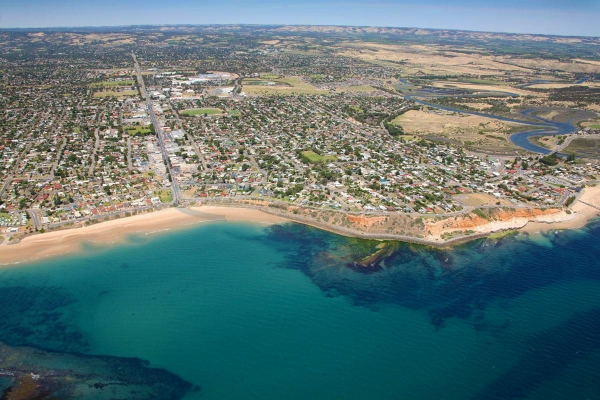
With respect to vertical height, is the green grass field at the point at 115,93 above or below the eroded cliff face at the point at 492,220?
above

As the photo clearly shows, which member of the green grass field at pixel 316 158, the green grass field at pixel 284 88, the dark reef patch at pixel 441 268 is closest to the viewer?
the dark reef patch at pixel 441 268

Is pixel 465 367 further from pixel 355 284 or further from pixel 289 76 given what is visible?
pixel 289 76

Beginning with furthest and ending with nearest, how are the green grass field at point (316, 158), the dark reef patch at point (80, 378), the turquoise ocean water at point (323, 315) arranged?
1. the green grass field at point (316, 158)
2. the turquoise ocean water at point (323, 315)
3. the dark reef patch at point (80, 378)

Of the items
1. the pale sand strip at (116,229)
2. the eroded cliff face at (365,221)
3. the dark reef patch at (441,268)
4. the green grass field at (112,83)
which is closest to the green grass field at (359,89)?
the green grass field at (112,83)

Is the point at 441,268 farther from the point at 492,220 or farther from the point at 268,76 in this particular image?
the point at 268,76

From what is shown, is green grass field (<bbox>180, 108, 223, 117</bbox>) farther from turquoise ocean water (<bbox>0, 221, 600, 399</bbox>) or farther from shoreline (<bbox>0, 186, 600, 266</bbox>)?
turquoise ocean water (<bbox>0, 221, 600, 399</bbox>)

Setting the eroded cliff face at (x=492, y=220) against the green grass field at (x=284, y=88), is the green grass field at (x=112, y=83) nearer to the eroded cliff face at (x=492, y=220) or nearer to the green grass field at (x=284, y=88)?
the green grass field at (x=284, y=88)

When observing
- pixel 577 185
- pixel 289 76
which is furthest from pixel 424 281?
pixel 289 76
